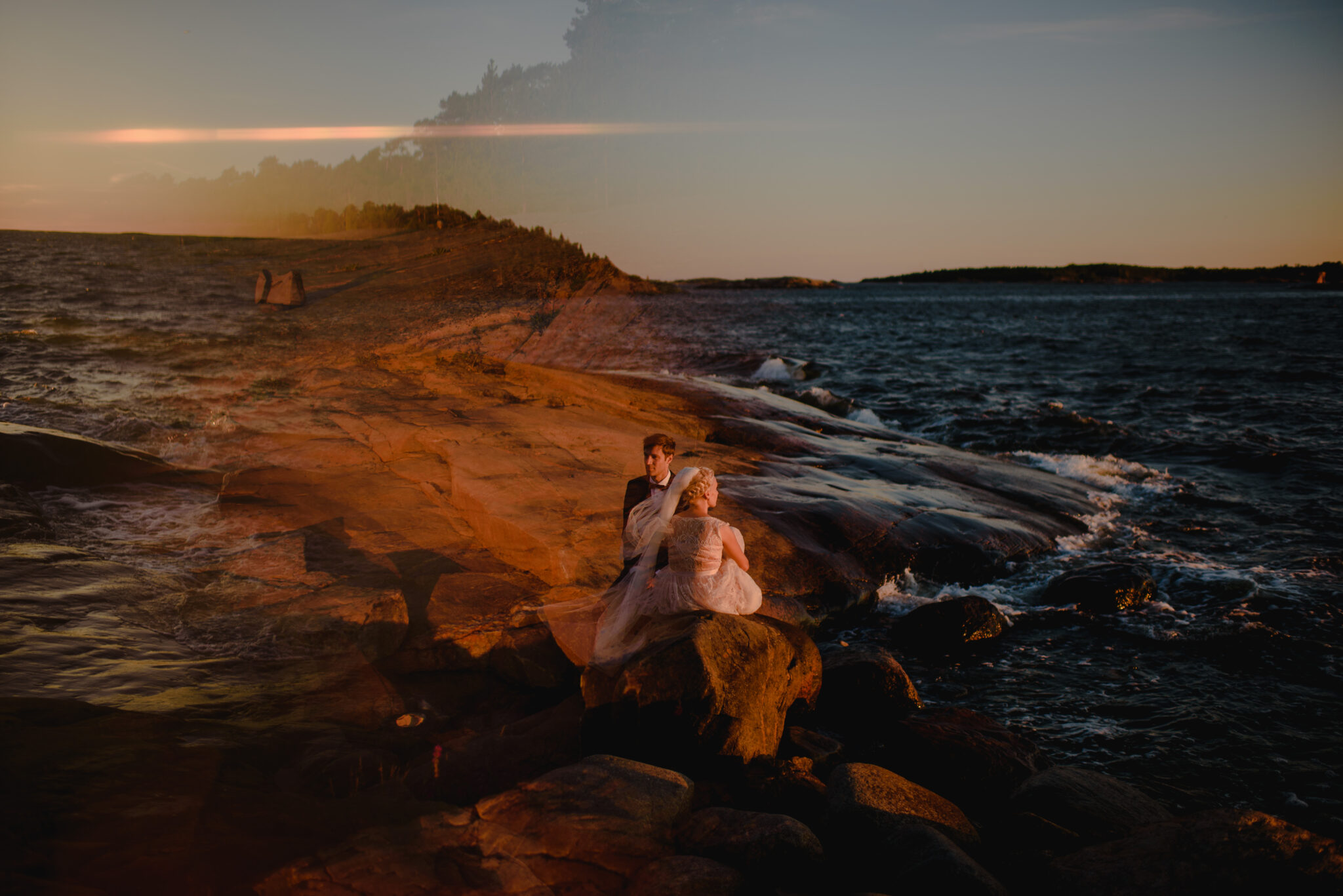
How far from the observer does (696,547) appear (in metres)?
5.12

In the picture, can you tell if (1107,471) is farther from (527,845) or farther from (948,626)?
(527,845)

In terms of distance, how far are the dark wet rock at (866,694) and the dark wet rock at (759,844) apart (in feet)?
8.23

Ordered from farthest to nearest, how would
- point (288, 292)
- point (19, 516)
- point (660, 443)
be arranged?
point (288, 292), point (19, 516), point (660, 443)

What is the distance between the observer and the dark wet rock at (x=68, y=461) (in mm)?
8297

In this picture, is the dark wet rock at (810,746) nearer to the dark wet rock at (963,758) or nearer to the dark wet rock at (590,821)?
the dark wet rock at (963,758)

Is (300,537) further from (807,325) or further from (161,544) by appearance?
(807,325)

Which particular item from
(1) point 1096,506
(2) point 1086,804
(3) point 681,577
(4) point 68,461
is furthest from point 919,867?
(1) point 1096,506

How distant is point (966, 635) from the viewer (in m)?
7.88

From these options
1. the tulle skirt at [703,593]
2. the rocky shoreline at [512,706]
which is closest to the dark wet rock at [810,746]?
the rocky shoreline at [512,706]

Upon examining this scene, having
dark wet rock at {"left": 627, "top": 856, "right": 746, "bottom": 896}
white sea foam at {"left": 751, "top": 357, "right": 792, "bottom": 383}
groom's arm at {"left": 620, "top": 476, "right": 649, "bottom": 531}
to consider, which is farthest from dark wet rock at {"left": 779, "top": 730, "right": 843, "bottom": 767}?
white sea foam at {"left": 751, "top": 357, "right": 792, "bottom": 383}

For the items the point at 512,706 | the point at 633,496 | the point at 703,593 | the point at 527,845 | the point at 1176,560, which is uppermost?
the point at 633,496

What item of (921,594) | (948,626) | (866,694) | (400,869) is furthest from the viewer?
(921,594)

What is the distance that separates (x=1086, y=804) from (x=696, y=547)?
3061 millimetres

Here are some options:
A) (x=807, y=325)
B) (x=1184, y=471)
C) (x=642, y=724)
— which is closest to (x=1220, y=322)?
(x=807, y=325)
